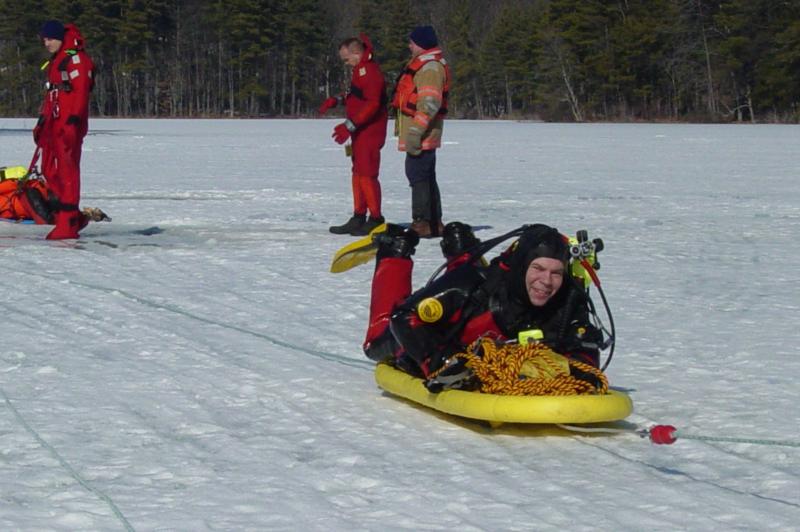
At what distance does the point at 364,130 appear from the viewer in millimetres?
10930

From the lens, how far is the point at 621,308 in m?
7.38

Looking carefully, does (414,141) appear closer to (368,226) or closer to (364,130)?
(364,130)

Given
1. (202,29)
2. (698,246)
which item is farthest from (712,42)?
(698,246)

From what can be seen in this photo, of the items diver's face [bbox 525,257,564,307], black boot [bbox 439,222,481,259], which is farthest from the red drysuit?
diver's face [bbox 525,257,564,307]

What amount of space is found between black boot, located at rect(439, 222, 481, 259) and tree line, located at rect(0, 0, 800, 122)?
57733 millimetres

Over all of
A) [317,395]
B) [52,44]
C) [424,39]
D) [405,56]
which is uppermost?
[405,56]

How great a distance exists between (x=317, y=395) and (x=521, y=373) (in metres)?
1.00

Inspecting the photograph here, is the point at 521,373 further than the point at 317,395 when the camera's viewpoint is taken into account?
No

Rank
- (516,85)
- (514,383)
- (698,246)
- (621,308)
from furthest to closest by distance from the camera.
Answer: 1. (516,85)
2. (698,246)
3. (621,308)
4. (514,383)

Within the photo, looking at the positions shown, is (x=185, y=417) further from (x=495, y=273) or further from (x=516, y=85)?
(x=516, y=85)

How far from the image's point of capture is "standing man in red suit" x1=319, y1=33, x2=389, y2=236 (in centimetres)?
1085

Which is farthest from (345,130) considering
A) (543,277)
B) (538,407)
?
(538,407)

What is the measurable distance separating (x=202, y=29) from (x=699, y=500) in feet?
299

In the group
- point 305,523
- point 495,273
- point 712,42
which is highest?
point 712,42
